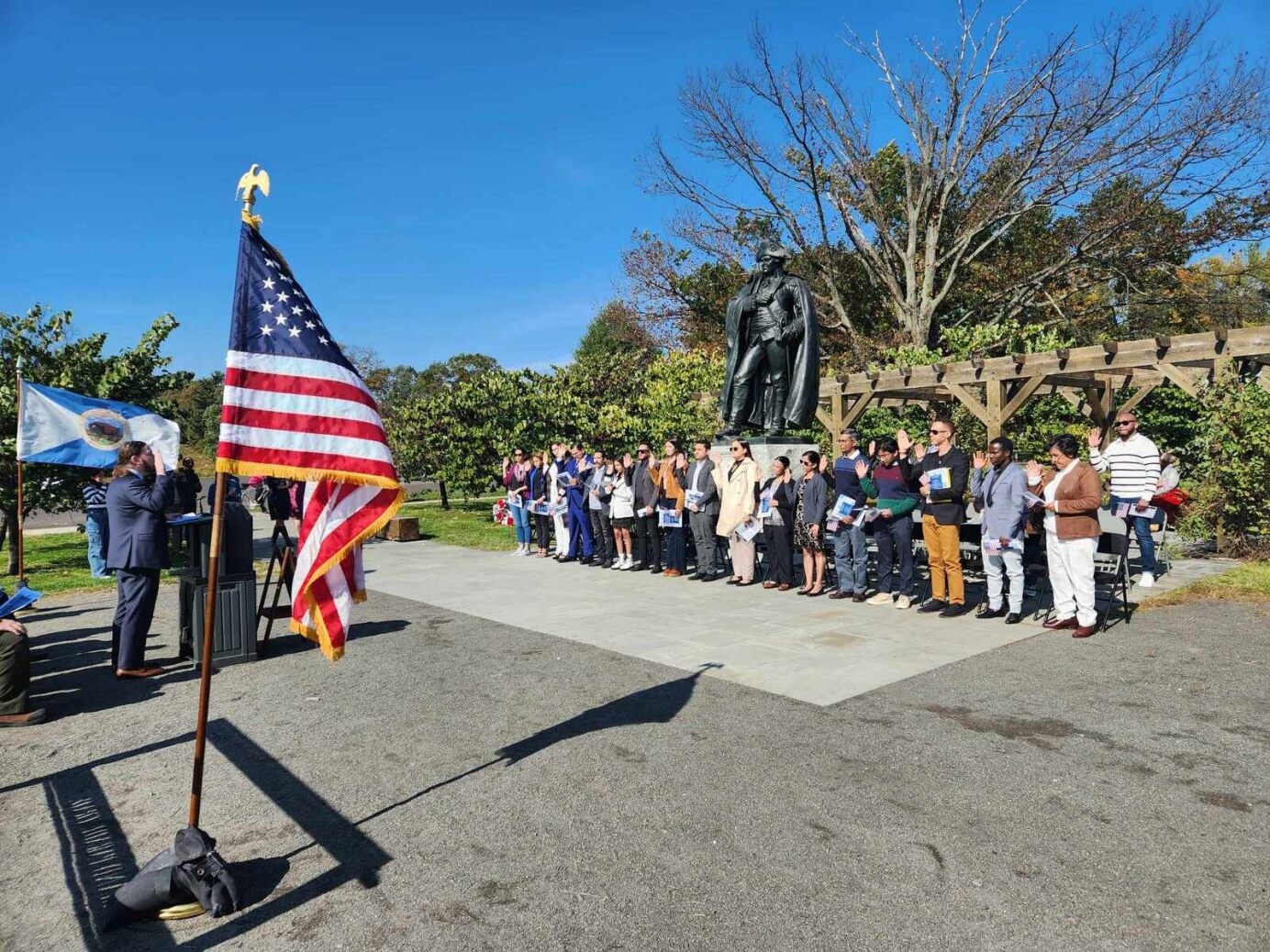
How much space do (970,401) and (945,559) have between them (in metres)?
7.48

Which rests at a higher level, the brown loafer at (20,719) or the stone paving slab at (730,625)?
the stone paving slab at (730,625)

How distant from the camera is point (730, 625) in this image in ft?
26.0

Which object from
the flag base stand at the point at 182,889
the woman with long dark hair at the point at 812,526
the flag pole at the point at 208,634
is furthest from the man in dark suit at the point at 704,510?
the flag base stand at the point at 182,889

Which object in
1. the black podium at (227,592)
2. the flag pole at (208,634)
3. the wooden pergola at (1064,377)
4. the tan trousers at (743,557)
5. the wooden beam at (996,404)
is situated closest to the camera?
the flag pole at (208,634)

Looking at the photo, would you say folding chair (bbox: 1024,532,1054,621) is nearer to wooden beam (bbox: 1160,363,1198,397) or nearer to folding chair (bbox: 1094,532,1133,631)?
folding chair (bbox: 1094,532,1133,631)

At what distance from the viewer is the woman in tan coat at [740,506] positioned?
10188 millimetres

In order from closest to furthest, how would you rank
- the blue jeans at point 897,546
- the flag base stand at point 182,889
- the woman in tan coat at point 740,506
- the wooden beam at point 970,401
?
the flag base stand at point 182,889 < the blue jeans at point 897,546 < the woman in tan coat at point 740,506 < the wooden beam at point 970,401

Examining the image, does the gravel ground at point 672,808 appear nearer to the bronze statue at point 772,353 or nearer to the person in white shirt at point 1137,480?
the person in white shirt at point 1137,480

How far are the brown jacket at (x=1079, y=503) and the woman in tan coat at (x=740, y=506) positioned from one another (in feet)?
12.1

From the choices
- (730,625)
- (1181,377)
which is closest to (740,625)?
(730,625)

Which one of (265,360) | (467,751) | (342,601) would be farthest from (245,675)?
(265,360)

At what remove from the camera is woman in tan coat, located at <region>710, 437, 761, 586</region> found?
10.2 metres

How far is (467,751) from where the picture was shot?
475cm

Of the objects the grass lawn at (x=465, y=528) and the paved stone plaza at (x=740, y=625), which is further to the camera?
the grass lawn at (x=465, y=528)
